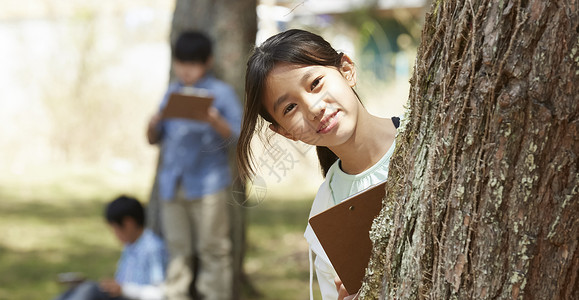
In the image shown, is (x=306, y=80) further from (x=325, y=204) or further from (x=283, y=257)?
(x=283, y=257)

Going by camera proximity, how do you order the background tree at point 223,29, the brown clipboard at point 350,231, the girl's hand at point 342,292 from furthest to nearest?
the background tree at point 223,29 < the girl's hand at point 342,292 < the brown clipboard at point 350,231

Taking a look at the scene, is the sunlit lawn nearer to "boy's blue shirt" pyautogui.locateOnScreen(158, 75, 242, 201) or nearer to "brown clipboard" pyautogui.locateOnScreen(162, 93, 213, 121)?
"boy's blue shirt" pyautogui.locateOnScreen(158, 75, 242, 201)

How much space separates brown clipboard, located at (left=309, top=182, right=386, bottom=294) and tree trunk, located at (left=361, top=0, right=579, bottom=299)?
0.16m

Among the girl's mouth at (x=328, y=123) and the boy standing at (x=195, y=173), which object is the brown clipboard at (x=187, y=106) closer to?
the boy standing at (x=195, y=173)

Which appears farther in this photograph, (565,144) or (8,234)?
(8,234)

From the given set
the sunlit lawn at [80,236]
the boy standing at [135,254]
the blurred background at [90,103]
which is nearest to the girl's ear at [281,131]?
the boy standing at [135,254]

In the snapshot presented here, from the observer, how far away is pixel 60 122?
33.1 feet

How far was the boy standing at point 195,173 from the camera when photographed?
14.9ft

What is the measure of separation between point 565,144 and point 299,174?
8581 millimetres

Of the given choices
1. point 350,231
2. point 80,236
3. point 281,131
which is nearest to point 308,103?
point 281,131

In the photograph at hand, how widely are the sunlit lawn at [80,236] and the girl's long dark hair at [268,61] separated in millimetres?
4137

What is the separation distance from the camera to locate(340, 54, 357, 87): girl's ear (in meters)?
1.80

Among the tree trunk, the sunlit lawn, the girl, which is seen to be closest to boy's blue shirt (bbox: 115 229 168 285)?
the sunlit lawn

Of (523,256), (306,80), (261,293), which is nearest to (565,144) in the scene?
(523,256)
